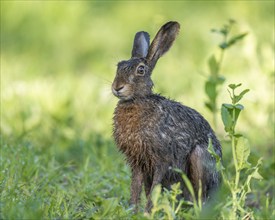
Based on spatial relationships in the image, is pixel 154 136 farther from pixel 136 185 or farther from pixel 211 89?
pixel 211 89

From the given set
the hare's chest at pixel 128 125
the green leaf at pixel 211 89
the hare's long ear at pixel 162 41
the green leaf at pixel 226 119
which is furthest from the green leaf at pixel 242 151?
the green leaf at pixel 211 89

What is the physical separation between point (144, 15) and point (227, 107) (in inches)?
269

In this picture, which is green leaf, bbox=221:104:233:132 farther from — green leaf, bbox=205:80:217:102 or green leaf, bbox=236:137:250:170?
green leaf, bbox=205:80:217:102

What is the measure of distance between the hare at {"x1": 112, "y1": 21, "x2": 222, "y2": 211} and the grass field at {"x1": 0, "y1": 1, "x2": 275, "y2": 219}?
0.26 m

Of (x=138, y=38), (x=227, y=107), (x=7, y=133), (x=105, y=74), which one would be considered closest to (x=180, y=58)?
(x=105, y=74)

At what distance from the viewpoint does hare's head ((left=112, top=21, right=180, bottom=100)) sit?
20.6ft

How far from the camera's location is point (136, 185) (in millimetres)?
6344

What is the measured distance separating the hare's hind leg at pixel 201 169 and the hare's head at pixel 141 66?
509mm

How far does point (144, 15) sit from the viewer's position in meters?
12.6

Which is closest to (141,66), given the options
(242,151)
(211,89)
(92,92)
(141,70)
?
(141,70)

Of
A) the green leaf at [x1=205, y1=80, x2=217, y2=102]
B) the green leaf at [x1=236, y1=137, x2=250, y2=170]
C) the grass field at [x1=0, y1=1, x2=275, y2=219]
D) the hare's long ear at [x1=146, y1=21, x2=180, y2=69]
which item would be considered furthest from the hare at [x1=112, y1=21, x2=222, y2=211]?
the green leaf at [x1=205, y1=80, x2=217, y2=102]

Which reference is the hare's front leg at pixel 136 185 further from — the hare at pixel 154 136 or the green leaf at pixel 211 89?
the green leaf at pixel 211 89

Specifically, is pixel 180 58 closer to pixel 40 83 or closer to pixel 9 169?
pixel 40 83

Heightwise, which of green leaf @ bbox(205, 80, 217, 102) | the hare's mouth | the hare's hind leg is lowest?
the hare's hind leg
